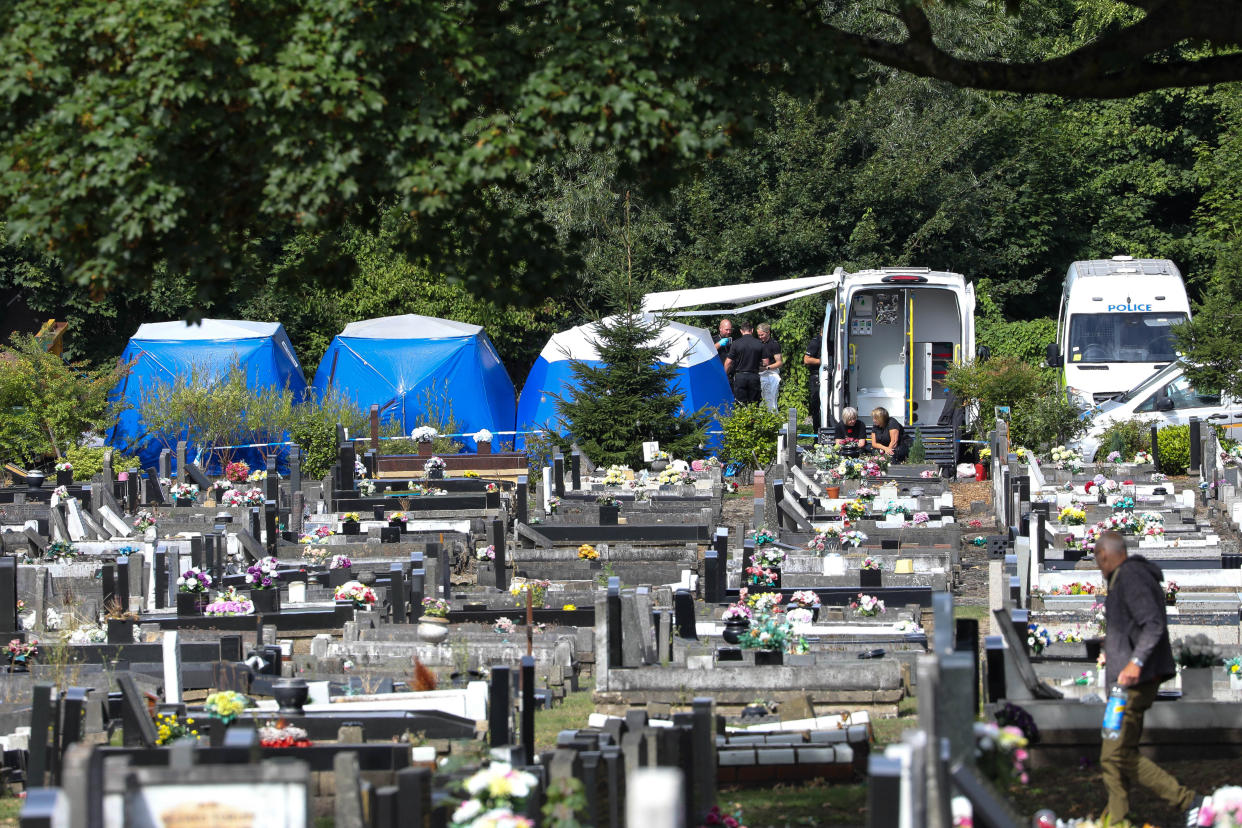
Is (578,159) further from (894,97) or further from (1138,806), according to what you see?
(1138,806)

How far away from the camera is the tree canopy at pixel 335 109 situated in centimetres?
681

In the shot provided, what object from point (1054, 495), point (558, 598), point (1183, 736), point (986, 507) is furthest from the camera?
point (986, 507)

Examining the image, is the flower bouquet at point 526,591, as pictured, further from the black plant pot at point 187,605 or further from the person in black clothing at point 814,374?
the person in black clothing at point 814,374

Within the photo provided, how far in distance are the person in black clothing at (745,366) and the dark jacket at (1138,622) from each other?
18.4 m

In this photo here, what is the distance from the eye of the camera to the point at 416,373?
3052cm

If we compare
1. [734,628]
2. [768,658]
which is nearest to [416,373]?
[734,628]

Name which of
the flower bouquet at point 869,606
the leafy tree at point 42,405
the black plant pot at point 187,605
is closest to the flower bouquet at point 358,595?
the black plant pot at point 187,605

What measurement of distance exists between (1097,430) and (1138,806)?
1700cm

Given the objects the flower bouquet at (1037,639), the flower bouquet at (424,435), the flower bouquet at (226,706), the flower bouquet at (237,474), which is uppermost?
the flower bouquet at (424,435)

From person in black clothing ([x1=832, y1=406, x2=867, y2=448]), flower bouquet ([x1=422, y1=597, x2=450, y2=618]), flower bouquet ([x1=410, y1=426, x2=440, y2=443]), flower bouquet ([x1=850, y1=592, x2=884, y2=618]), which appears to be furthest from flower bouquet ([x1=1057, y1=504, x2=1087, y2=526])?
flower bouquet ([x1=410, y1=426, x2=440, y2=443])

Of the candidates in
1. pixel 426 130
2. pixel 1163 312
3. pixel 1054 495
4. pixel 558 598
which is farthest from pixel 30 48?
pixel 1163 312

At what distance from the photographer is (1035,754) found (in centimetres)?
879

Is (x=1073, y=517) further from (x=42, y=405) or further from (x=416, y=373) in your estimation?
(x=42, y=405)

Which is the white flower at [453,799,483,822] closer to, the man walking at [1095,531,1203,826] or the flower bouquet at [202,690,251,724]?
the flower bouquet at [202,690,251,724]
